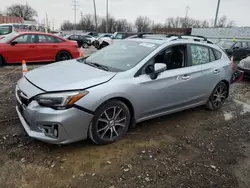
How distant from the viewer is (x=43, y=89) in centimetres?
275

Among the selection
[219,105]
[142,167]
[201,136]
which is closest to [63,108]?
[142,167]

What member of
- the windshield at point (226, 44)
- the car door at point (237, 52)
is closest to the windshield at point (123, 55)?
the car door at point (237, 52)

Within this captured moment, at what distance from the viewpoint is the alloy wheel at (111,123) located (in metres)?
3.04

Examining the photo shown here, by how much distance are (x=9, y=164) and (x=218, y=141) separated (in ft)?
10.3

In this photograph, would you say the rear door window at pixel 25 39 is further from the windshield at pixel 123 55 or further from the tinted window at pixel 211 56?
the tinted window at pixel 211 56

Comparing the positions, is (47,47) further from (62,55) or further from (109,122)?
(109,122)

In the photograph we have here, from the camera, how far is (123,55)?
3.74 m

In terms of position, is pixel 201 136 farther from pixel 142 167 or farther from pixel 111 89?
pixel 111 89

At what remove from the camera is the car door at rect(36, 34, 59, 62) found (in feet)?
30.0

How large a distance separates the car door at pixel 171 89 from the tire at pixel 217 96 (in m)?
0.48

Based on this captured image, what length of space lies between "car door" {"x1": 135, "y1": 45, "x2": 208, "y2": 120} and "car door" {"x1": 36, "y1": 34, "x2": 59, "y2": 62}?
7007 millimetres

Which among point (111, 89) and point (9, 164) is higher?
point (111, 89)

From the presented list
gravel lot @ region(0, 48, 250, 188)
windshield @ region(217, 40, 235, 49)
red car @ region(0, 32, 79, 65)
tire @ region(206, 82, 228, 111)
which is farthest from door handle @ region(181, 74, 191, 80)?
windshield @ region(217, 40, 235, 49)

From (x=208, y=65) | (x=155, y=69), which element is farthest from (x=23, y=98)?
(x=208, y=65)
